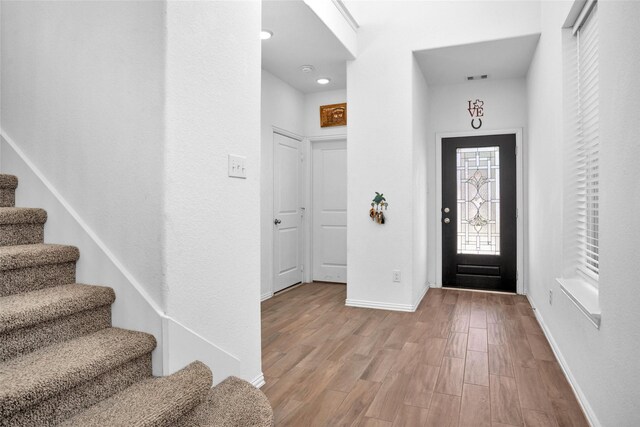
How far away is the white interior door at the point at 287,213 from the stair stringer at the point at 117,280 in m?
2.89

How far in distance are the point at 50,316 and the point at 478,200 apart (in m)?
4.60

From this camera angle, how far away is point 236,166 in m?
2.11

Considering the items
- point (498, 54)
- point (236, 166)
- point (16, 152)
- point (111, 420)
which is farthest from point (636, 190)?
point (498, 54)

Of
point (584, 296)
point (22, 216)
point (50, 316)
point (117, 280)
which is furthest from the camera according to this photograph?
point (584, 296)

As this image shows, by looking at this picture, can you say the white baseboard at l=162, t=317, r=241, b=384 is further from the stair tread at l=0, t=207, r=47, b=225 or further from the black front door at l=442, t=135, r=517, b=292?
the black front door at l=442, t=135, r=517, b=292

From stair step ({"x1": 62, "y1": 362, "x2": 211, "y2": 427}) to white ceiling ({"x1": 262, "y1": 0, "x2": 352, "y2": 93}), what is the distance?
8.94 feet

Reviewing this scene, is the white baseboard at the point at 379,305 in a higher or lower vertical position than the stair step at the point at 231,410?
lower

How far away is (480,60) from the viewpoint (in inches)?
169

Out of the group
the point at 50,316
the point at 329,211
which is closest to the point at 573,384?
the point at 50,316

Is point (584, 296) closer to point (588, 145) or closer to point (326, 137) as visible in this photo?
point (588, 145)

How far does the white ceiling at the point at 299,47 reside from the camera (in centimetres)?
331

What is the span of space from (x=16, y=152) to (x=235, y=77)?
1213mm

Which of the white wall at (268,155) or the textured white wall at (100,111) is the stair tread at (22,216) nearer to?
the textured white wall at (100,111)

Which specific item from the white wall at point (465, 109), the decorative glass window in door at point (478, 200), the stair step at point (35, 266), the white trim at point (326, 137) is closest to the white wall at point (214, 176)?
the stair step at point (35, 266)
